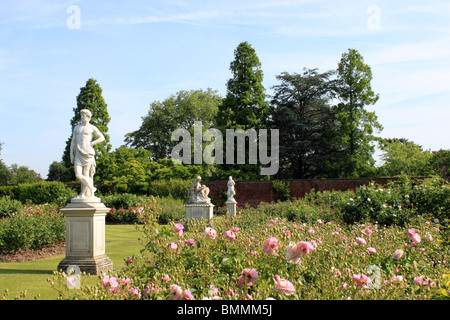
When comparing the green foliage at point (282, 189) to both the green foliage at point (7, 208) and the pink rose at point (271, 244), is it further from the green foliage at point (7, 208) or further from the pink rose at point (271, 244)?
the pink rose at point (271, 244)

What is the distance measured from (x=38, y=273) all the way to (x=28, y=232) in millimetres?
2708

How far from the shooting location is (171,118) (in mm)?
42281

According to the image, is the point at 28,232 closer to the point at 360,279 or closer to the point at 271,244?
the point at 271,244

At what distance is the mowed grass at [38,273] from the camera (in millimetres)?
5559

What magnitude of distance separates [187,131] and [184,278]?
119 feet

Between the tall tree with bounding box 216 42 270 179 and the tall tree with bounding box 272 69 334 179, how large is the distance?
1.70 m

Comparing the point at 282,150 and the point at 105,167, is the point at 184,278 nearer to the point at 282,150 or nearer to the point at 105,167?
the point at 282,150

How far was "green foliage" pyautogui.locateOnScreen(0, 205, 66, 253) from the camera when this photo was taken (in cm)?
927

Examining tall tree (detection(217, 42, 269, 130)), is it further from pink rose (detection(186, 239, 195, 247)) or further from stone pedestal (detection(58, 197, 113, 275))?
pink rose (detection(186, 239, 195, 247))

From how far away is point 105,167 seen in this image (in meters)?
35.3

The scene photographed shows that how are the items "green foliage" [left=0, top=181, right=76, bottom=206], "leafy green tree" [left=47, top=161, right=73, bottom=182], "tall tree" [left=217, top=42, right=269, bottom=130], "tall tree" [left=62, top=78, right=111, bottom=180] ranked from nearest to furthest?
"green foliage" [left=0, top=181, right=76, bottom=206] → "tall tree" [left=217, top=42, right=269, bottom=130] → "tall tree" [left=62, top=78, right=111, bottom=180] → "leafy green tree" [left=47, top=161, right=73, bottom=182]

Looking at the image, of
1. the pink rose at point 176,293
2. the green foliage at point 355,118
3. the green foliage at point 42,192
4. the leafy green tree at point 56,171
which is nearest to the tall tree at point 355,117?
the green foliage at point 355,118

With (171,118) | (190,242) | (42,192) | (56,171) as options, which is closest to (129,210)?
(42,192)

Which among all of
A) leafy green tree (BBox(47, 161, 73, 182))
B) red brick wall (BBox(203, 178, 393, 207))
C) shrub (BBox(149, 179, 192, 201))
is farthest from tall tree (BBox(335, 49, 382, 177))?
leafy green tree (BBox(47, 161, 73, 182))
